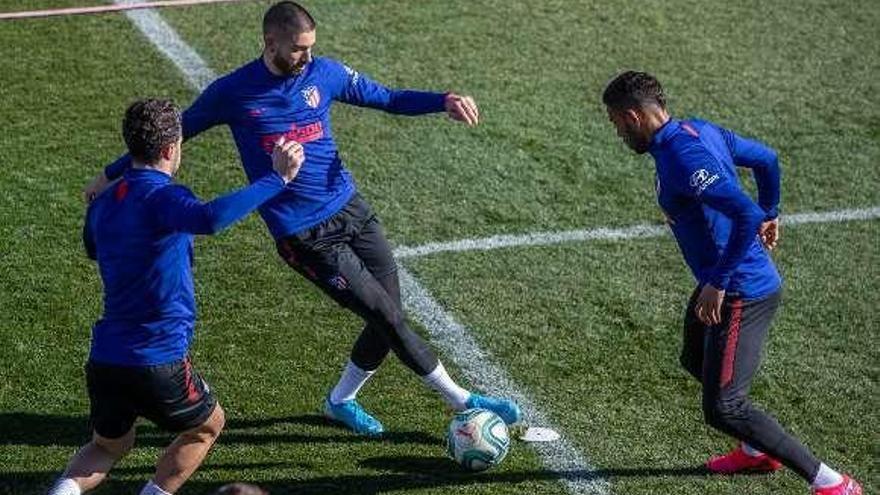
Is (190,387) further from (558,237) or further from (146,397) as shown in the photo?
(558,237)

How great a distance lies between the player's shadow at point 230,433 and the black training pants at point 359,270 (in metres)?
0.50

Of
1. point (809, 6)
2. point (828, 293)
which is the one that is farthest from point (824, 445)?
point (809, 6)

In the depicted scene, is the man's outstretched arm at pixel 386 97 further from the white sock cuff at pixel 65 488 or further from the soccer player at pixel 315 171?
the white sock cuff at pixel 65 488

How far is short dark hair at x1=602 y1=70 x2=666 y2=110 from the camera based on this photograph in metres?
7.91

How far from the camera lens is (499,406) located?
898 cm

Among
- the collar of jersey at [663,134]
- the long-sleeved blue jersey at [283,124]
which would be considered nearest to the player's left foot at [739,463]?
the collar of jersey at [663,134]

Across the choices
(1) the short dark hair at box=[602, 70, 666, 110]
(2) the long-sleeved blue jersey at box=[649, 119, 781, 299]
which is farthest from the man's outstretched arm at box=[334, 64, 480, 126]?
(2) the long-sleeved blue jersey at box=[649, 119, 781, 299]

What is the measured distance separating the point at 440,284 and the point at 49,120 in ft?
12.7

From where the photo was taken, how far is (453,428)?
861 cm

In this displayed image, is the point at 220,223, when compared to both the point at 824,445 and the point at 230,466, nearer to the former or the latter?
the point at 230,466

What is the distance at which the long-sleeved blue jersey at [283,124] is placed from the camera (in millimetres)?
8672

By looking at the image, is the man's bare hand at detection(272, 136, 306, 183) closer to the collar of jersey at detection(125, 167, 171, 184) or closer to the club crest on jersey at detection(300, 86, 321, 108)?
the collar of jersey at detection(125, 167, 171, 184)

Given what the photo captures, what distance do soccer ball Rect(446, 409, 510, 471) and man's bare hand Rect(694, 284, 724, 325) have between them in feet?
4.26

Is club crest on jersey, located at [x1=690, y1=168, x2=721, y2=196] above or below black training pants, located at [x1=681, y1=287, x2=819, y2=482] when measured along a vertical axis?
above
